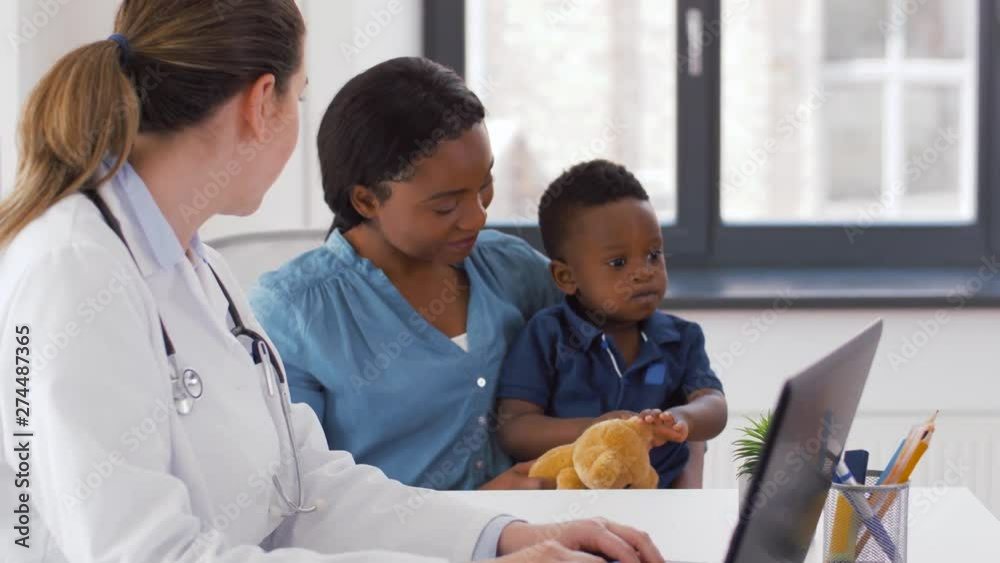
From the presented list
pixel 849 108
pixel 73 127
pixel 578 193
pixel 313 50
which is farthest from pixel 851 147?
pixel 73 127

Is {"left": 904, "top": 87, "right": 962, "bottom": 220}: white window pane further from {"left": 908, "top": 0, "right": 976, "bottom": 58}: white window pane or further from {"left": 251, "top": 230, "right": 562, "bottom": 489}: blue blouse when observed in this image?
{"left": 251, "top": 230, "right": 562, "bottom": 489}: blue blouse

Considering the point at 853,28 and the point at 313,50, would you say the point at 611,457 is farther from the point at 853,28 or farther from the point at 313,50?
the point at 853,28

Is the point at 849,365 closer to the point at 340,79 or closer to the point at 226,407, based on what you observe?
the point at 226,407

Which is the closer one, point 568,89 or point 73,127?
point 73,127

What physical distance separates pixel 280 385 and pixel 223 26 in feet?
1.20

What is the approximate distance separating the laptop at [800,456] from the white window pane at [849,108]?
1967 millimetres

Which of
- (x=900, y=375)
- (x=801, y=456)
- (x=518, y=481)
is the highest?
(x=801, y=456)

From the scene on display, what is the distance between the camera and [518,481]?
5.33 feet

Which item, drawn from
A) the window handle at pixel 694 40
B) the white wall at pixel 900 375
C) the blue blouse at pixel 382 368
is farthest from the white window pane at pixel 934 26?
the blue blouse at pixel 382 368

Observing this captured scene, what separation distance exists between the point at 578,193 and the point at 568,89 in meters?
1.28

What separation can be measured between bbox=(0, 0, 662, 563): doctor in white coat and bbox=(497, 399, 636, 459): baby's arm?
42 centimetres

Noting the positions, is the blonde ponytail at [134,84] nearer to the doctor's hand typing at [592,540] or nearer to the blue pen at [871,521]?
the doctor's hand typing at [592,540]

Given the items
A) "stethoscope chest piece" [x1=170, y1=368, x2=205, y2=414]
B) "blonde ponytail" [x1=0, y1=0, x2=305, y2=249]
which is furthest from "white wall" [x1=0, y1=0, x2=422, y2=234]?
"stethoscope chest piece" [x1=170, y1=368, x2=205, y2=414]

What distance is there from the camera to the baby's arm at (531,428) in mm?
1692
